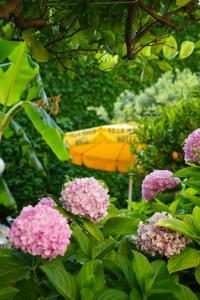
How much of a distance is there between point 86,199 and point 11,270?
0.84 ft

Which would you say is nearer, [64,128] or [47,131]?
[47,131]

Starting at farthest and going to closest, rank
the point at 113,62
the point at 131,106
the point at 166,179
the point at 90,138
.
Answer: the point at 131,106
the point at 90,138
the point at 113,62
the point at 166,179

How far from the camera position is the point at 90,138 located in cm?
647

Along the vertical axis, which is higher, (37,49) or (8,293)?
(37,49)

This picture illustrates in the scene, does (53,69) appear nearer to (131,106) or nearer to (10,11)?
(131,106)

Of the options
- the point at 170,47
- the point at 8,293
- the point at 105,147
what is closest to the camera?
the point at 8,293

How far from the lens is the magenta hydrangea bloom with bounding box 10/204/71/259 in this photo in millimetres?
932

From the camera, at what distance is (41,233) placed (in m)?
0.94

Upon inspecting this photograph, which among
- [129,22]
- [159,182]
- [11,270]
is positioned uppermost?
[129,22]

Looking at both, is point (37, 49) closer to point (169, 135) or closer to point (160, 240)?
point (160, 240)

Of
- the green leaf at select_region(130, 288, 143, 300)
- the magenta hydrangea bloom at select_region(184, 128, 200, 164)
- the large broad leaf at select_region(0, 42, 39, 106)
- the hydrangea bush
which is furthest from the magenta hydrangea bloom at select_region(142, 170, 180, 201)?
the large broad leaf at select_region(0, 42, 39, 106)

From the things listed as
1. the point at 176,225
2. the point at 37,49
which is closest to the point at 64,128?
the point at 37,49

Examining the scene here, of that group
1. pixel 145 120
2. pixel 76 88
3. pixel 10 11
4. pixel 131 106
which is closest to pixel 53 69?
pixel 76 88

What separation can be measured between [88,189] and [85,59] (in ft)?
2.76
